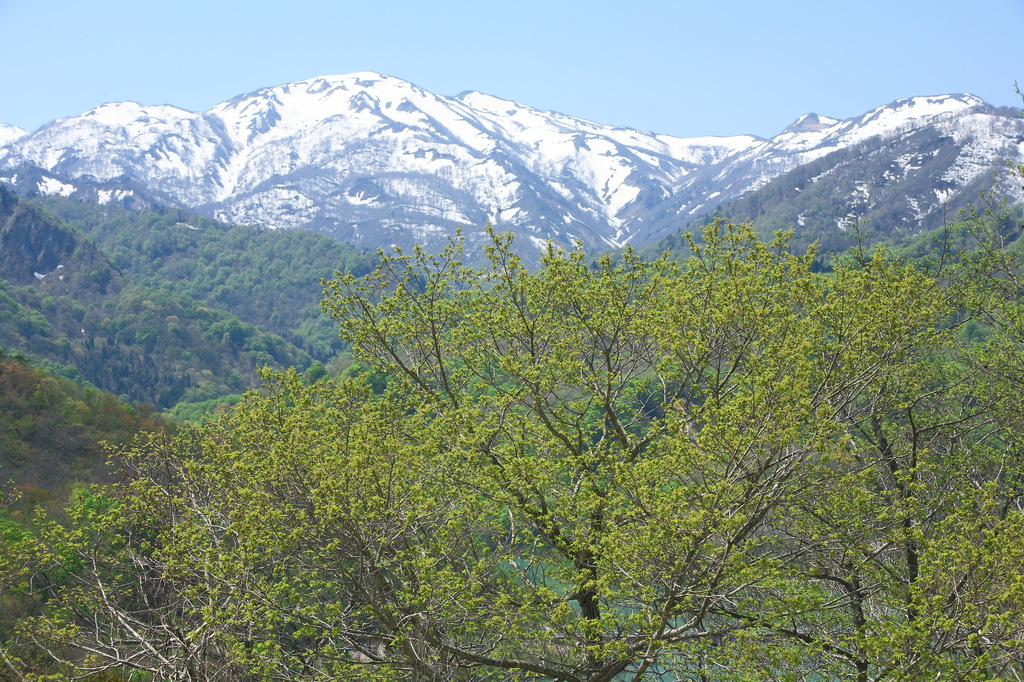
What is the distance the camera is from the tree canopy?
1307 centimetres

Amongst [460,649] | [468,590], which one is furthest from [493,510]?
[460,649]

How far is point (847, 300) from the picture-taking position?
664 inches

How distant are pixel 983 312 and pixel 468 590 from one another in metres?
16.1

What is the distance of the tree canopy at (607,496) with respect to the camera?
13070 mm

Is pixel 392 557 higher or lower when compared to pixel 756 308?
lower

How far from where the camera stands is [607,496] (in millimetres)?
15133

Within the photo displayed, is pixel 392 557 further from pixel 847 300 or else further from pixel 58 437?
pixel 58 437

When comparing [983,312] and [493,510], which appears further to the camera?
[983,312]

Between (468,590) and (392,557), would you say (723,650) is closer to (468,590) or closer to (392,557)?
(468,590)

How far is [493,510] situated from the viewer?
16719mm

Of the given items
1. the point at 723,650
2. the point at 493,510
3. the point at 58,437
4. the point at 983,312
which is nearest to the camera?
the point at 723,650

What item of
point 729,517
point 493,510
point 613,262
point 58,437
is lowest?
point 58,437

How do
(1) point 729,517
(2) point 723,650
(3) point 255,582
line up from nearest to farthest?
1. (1) point 729,517
2. (2) point 723,650
3. (3) point 255,582

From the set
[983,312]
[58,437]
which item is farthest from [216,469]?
[58,437]
